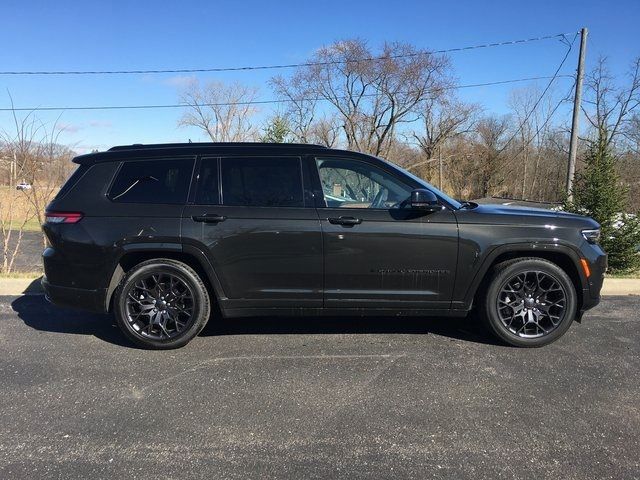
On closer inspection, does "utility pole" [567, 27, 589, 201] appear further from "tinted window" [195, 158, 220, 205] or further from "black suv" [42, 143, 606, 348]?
"tinted window" [195, 158, 220, 205]

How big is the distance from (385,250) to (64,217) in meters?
2.87

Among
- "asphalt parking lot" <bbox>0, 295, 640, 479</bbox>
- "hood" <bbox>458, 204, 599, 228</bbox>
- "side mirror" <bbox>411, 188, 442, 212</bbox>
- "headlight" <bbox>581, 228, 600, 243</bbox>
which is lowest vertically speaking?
"asphalt parking lot" <bbox>0, 295, 640, 479</bbox>

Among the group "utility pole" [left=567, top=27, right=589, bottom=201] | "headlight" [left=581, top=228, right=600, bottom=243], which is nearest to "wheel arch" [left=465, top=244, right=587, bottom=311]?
"headlight" [left=581, top=228, right=600, bottom=243]

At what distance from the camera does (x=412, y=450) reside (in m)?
2.81

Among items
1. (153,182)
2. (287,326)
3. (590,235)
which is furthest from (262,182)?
(590,235)

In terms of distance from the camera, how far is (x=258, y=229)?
426 cm

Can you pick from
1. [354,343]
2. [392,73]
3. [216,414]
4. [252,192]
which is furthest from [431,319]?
Result: [392,73]

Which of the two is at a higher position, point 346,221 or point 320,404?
point 346,221

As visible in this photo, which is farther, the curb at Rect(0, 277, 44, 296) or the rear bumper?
the curb at Rect(0, 277, 44, 296)

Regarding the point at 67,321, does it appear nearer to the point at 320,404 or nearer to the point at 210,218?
the point at 210,218

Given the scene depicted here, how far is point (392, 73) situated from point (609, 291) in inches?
1371

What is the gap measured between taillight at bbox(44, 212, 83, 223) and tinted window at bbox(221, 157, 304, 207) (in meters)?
1.31

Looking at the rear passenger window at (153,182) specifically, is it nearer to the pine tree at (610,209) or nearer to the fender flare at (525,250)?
the fender flare at (525,250)

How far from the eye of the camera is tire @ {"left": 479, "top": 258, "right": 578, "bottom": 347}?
4.33 meters
